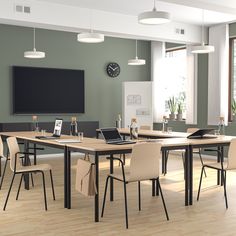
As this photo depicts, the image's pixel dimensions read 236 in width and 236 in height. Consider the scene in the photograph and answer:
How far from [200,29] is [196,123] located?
6.90 ft

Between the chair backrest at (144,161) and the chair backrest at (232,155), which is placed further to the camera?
the chair backrest at (232,155)

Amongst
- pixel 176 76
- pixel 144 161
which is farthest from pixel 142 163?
pixel 176 76

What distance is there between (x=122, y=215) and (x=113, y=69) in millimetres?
6198

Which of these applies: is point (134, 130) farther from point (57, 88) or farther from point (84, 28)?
point (57, 88)

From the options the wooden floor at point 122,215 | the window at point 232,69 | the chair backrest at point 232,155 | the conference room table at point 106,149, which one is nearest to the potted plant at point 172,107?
the window at point 232,69

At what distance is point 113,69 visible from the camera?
10.1 m

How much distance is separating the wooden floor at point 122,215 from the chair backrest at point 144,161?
1.53 ft

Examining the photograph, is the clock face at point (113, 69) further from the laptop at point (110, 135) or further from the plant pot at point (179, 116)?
the laptop at point (110, 135)

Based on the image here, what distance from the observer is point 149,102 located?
32.7 feet

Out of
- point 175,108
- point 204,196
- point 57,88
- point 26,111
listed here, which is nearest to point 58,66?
point 57,88

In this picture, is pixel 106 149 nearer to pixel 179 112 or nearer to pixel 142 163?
pixel 142 163

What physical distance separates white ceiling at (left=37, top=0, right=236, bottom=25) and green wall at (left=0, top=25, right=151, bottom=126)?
6.85 feet

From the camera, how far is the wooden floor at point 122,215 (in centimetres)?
380

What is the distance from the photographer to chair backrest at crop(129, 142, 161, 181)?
12.9 feet
